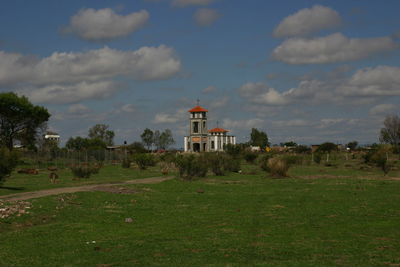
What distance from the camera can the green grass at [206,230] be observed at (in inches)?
449

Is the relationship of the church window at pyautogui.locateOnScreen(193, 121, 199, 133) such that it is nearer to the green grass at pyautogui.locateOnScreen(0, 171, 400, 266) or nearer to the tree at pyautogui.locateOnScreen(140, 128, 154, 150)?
the tree at pyautogui.locateOnScreen(140, 128, 154, 150)

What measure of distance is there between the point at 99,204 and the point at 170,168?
31.4 meters

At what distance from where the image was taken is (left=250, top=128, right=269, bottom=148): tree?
14588cm

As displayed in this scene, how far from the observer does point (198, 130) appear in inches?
4119

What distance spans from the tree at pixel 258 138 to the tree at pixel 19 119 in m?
83.3

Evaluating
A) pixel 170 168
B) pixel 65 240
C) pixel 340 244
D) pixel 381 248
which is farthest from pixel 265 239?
pixel 170 168

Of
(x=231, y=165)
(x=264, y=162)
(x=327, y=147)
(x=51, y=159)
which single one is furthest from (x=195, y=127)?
(x=231, y=165)

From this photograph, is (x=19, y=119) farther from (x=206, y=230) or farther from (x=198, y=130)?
(x=206, y=230)

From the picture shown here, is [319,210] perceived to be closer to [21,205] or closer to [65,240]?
[65,240]

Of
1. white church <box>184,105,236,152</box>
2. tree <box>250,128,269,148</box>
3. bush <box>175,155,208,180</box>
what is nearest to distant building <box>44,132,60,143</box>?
white church <box>184,105,236,152</box>

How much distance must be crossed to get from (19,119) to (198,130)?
42507 millimetres

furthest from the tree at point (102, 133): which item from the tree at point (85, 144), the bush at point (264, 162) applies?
the bush at point (264, 162)

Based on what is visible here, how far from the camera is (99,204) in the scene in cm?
2127

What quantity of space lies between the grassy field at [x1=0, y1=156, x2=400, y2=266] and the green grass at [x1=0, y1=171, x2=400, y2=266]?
25 mm
